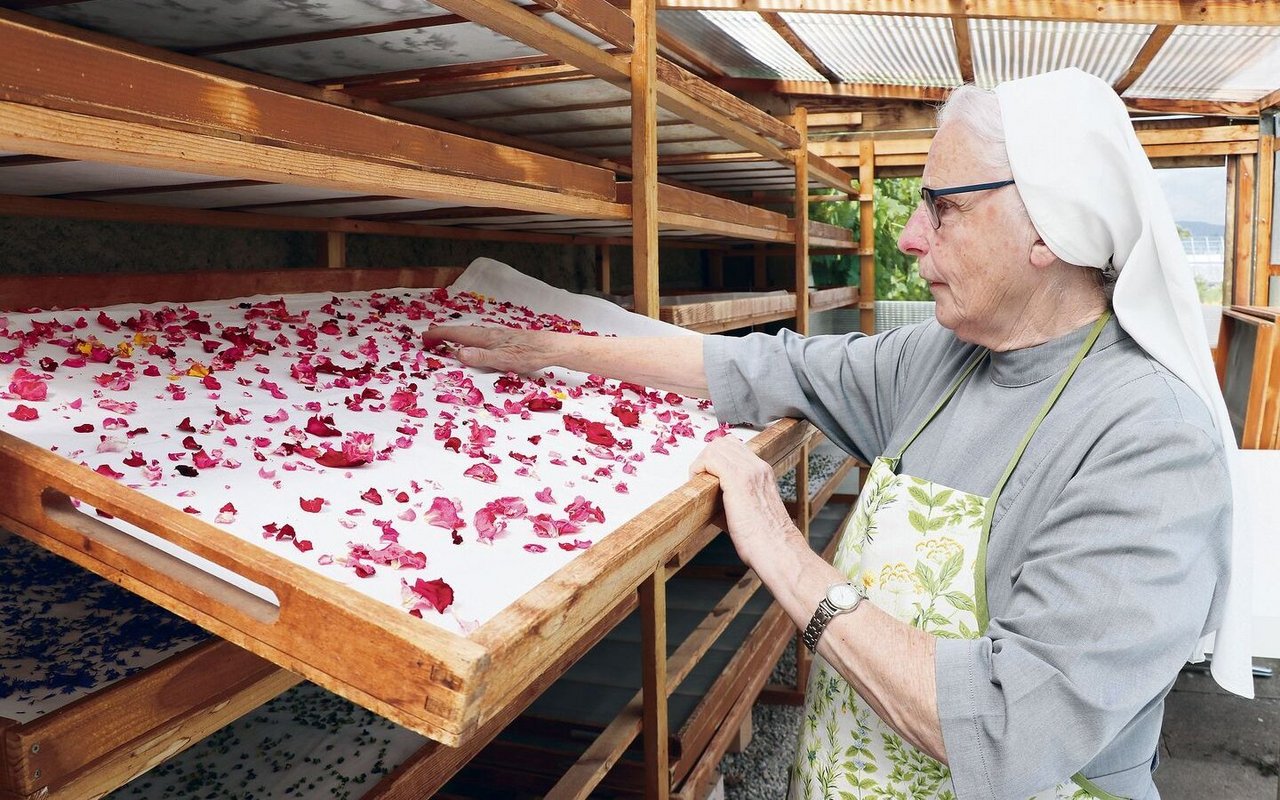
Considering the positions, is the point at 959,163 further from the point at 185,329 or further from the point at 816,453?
the point at 816,453

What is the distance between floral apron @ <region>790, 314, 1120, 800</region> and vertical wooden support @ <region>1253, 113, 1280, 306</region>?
18.3 ft

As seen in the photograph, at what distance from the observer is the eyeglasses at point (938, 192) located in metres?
1.48

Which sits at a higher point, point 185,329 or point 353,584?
point 185,329

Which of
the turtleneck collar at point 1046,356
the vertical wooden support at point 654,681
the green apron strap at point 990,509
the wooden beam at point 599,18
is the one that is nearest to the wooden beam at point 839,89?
the wooden beam at point 599,18

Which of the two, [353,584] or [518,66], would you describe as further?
[518,66]

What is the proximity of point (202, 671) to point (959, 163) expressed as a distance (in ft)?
4.05

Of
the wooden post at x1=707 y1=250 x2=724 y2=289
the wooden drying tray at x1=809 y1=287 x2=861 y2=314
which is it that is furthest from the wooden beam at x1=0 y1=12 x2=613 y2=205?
the wooden post at x1=707 y1=250 x2=724 y2=289

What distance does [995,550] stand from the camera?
146cm

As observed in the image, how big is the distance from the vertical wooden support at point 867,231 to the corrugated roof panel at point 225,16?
17.0 ft

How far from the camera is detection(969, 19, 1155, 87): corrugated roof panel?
14.0 feet

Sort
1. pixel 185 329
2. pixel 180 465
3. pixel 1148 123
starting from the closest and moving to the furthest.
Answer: pixel 180 465 < pixel 185 329 < pixel 1148 123

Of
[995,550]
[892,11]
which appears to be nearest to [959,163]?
[995,550]

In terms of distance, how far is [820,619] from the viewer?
1.42m

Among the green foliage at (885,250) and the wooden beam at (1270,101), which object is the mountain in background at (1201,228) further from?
the green foliage at (885,250)
